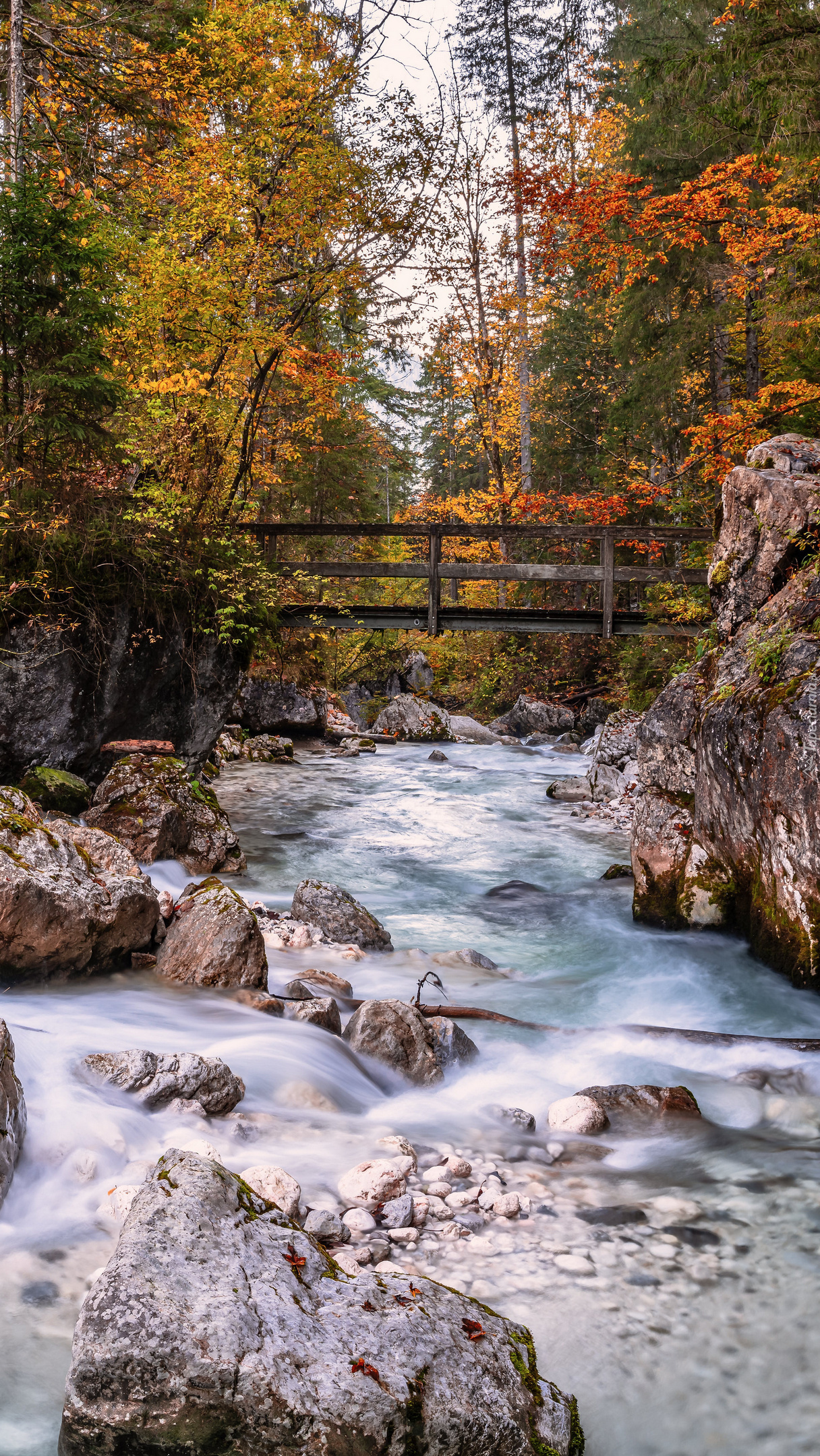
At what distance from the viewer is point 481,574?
1263 centimetres

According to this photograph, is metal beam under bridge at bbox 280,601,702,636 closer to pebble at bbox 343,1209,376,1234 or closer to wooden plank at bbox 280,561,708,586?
wooden plank at bbox 280,561,708,586

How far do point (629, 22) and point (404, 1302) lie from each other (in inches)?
1080

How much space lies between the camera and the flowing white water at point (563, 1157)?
8.31ft

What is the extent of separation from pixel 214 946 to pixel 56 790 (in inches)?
111

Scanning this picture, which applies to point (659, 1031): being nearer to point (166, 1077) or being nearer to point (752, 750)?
point (752, 750)

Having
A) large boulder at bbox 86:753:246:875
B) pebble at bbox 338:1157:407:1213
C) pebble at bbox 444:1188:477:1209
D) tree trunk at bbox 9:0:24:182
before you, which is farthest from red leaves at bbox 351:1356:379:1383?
tree trunk at bbox 9:0:24:182

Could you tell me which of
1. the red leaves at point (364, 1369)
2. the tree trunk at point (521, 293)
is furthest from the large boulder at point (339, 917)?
the tree trunk at point (521, 293)

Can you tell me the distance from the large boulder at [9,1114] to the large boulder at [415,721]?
1496cm

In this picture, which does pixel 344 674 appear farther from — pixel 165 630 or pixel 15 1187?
pixel 15 1187

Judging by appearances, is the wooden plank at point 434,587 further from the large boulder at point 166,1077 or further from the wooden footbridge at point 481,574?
the large boulder at point 166,1077

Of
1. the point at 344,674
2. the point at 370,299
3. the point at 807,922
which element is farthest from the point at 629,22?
the point at 807,922

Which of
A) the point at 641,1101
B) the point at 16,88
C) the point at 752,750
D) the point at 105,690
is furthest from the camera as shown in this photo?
the point at 105,690

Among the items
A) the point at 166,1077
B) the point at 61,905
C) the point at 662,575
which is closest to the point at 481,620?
the point at 662,575

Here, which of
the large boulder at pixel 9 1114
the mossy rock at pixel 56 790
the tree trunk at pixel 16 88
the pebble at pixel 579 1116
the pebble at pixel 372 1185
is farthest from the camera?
the tree trunk at pixel 16 88
